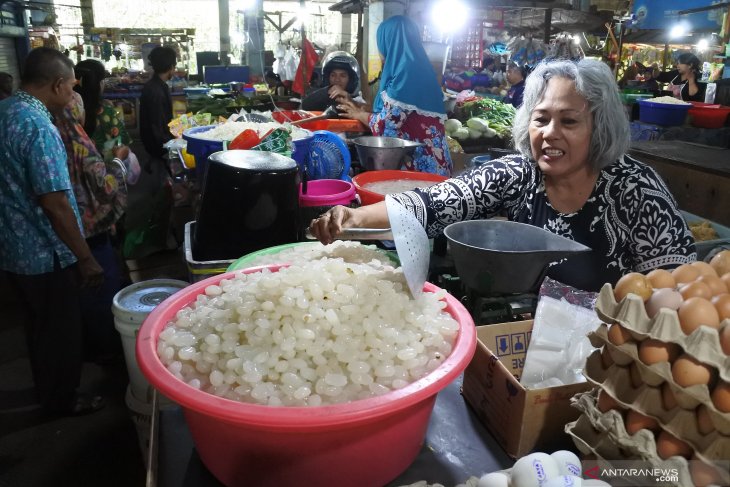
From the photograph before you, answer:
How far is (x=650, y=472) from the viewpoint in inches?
36.7

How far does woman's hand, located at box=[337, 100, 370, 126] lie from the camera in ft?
14.7

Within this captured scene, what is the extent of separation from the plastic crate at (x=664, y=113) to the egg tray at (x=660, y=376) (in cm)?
637

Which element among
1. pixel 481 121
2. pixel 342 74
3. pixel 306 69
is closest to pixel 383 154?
pixel 342 74

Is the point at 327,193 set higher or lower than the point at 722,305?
lower

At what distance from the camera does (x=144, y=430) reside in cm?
271

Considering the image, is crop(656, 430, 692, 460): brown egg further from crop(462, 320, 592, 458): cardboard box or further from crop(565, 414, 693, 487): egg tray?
crop(462, 320, 592, 458): cardboard box

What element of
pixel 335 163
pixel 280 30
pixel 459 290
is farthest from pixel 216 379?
pixel 280 30

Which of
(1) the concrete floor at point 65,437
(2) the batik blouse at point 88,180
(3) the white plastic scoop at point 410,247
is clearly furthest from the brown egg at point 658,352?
(2) the batik blouse at point 88,180

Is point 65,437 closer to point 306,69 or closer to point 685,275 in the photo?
point 685,275

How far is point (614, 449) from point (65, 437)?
10.9 ft

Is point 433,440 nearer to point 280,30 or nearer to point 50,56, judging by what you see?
point 50,56

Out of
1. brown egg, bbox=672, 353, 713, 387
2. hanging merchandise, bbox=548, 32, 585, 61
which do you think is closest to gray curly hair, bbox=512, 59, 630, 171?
brown egg, bbox=672, 353, 713, 387

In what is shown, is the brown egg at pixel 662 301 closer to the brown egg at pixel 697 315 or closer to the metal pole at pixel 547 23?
the brown egg at pixel 697 315

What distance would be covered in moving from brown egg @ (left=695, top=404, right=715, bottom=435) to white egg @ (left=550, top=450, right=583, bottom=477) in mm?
234
